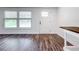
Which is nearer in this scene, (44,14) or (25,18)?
(25,18)

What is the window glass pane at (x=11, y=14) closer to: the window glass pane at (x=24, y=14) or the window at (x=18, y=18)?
the window at (x=18, y=18)

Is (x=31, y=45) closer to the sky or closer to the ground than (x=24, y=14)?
closer to the ground

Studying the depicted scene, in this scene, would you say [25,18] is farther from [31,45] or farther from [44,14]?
[31,45]

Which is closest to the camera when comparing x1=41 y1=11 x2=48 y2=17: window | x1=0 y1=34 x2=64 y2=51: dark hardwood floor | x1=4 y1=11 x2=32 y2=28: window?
x1=0 y1=34 x2=64 y2=51: dark hardwood floor

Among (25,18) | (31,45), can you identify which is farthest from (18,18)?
(31,45)

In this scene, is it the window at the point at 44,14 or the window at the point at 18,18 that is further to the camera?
the window at the point at 44,14

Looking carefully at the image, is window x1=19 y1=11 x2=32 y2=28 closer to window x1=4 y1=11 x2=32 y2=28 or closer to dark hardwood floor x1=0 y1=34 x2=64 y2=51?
window x1=4 y1=11 x2=32 y2=28

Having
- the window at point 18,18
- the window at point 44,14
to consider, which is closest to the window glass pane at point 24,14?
the window at point 18,18

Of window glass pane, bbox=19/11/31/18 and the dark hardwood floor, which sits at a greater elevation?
window glass pane, bbox=19/11/31/18

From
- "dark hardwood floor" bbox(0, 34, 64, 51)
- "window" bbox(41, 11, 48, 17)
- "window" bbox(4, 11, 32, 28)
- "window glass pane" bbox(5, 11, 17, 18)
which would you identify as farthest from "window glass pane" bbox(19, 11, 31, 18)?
"dark hardwood floor" bbox(0, 34, 64, 51)

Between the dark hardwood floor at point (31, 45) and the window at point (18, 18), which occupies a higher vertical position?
the window at point (18, 18)
